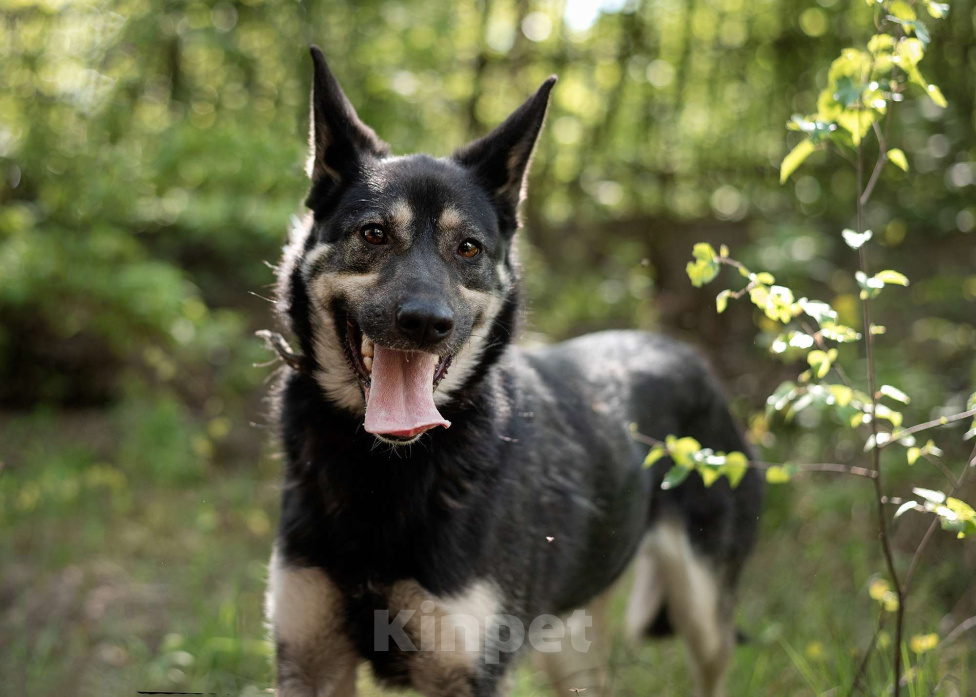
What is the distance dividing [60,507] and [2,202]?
2.18 meters

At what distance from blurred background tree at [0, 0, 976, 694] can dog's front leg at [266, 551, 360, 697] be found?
123 centimetres

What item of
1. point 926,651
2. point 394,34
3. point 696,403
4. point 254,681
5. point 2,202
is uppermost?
point 394,34

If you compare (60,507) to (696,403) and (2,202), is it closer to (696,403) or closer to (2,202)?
(2,202)

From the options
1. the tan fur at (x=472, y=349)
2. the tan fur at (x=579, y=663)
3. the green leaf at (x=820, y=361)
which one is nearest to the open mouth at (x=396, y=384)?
the tan fur at (x=472, y=349)

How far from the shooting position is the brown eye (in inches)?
116

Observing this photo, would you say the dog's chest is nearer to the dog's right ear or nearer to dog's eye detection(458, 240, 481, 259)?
dog's eye detection(458, 240, 481, 259)

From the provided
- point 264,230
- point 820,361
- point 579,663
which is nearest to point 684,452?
point 820,361

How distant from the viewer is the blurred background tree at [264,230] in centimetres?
492

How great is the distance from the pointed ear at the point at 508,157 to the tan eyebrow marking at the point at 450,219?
284 mm

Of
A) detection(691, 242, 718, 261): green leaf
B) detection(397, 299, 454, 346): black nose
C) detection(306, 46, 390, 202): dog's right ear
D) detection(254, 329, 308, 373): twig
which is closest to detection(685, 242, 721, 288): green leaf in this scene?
detection(691, 242, 718, 261): green leaf

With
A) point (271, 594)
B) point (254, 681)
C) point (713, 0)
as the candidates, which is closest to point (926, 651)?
point (271, 594)

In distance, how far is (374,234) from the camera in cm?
294

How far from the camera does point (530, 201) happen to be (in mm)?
7980

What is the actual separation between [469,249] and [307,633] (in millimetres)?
1368
